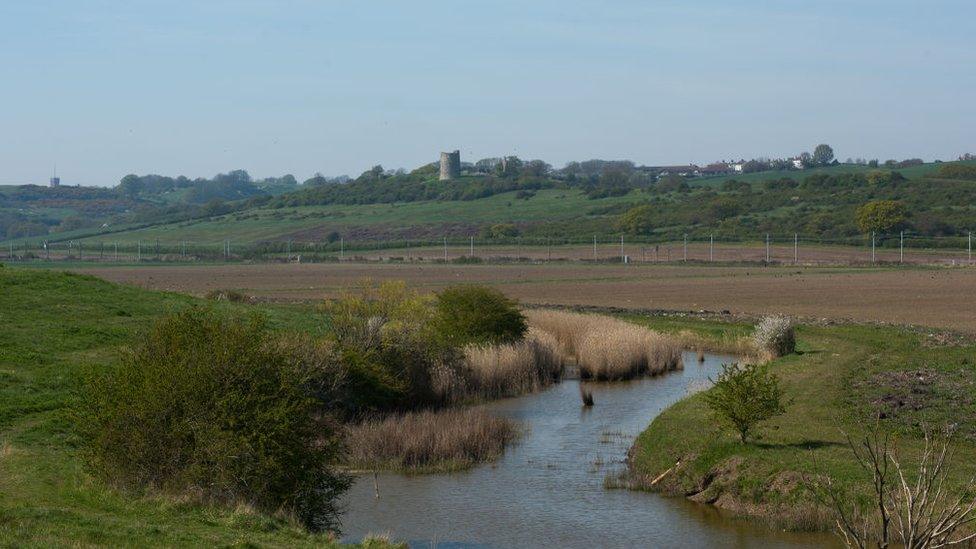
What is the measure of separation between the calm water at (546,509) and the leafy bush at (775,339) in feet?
37.1

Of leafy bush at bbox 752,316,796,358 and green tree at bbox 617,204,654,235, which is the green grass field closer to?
green tree at bbox 617,204,654,235

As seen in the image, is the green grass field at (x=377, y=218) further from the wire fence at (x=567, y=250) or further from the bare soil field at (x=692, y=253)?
the bare soil field at (x=692, y=253)

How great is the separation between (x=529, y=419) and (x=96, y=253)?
12998 centimetres

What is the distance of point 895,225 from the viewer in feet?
412

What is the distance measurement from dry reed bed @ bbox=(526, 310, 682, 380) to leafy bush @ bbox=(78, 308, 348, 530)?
20.8 meters

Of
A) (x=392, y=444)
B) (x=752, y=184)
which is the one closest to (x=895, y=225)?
(x=752, y=184)

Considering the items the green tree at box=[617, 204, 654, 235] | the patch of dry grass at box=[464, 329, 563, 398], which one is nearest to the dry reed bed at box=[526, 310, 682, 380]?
the patch of dry grass at box=[464, 329, 563, 398]

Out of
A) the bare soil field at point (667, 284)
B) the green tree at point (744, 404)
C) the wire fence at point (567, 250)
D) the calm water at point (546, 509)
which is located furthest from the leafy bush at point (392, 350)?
the wire fence at point (567, 250)

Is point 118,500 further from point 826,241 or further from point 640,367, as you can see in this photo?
point 826,241

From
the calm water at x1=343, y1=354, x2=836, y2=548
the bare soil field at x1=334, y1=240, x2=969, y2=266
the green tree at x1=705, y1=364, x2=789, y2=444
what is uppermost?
the green tree at x1=705, y1=364, x2=789, y2=444

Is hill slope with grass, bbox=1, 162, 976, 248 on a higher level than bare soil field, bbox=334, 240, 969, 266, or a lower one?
higher

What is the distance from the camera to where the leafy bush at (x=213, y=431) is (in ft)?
57.4

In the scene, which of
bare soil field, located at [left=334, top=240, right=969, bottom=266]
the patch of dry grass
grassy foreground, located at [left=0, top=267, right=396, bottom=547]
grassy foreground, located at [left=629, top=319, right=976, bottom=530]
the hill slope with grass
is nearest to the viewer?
grassy foreground, located at [left=0, top=267, right=396, bottom=547]

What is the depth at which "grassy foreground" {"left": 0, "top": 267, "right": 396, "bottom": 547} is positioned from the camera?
568 inches
